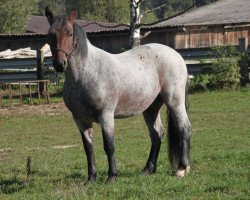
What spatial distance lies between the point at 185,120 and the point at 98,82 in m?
1.76

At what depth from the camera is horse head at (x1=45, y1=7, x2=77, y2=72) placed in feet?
25.5


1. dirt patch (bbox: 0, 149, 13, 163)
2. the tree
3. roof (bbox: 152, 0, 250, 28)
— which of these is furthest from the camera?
the tree

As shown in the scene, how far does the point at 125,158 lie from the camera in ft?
37.1

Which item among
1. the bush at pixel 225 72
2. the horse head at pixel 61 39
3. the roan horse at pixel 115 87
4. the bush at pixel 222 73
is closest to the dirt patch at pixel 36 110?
the bush at pixel 222 73

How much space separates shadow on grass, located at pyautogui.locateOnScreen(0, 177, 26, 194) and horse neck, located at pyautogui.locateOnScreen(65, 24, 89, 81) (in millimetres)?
1723

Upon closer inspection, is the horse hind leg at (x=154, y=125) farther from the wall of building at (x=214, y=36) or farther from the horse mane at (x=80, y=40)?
the wall of building at (x=214, y=36)

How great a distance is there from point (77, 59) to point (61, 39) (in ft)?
1.37

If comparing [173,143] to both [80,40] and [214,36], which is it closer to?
[80,40]

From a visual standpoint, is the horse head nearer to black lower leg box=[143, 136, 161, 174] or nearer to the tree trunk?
black lower leg box=[143, 136, 161, 174]

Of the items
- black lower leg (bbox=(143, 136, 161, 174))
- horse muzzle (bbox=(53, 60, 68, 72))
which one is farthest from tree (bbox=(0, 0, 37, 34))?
horse muzzle (bbox=(53, 60, 68, 72))

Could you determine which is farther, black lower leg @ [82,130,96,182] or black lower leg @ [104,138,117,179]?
black lower leg @ [82,130,96,182]

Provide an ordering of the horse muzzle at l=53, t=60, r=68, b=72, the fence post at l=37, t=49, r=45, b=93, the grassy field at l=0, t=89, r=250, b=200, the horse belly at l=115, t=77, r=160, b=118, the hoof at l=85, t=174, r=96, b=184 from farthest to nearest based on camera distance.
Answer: the fence post at l=37, t=49, r=45, b=93, the horse belly at l=115, t=77, r=160, b=118, the hoof at l=85, t=174, r=96, b=184, the horse muzzle at l=53, t=60, r=68, b=72, the grassy field at l=0, t=89, r=250, b=200

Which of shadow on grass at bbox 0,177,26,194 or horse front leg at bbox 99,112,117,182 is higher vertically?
horse front leg at bbox 99,112,117,182

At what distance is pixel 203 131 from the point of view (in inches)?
602
